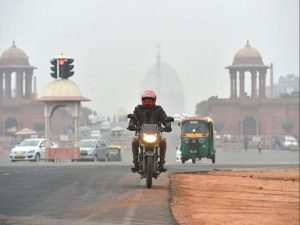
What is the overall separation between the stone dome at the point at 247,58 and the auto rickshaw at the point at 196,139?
349ft

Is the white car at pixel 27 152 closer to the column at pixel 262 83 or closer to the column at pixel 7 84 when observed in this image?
the column at pixel 262 83

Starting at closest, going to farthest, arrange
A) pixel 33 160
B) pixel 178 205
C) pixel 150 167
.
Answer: pixel 178 205, pixel 150 167, pixel 33 160

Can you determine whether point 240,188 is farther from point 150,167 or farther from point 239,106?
point 239,106

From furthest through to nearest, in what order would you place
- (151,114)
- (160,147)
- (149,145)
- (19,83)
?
1. (19,83)
2. (160,147)
3. (151,114)
4. (149,145)

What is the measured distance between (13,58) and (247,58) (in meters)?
37.7

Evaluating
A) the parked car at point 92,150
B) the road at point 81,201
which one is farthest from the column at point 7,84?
the road at point 81,201

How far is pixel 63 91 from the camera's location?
68.4m

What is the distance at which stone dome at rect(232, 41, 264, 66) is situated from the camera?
15738 cm

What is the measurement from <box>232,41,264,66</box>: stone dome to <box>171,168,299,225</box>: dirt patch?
123 meters

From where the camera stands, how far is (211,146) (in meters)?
51.3

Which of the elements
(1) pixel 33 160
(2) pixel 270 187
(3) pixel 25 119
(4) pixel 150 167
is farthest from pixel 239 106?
(4) pixel 150 167

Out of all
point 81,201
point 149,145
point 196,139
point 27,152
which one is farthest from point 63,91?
point 81,201

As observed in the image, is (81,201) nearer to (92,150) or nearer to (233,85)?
(92,150)

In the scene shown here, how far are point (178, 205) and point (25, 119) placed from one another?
139239 millimetres
